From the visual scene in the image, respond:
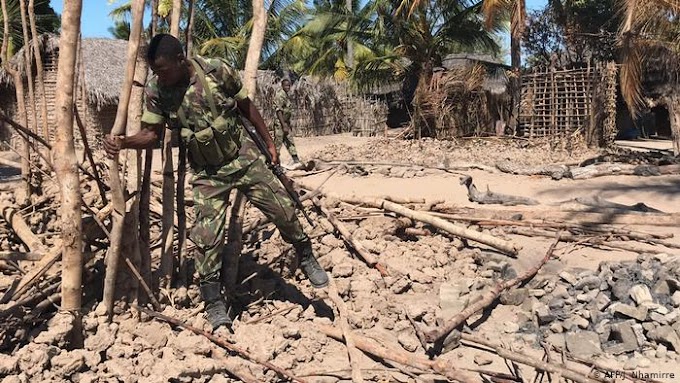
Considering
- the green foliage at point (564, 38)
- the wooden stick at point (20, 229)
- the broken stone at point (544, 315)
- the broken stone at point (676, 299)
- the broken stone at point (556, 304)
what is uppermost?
the green foliage at point (564, 38)

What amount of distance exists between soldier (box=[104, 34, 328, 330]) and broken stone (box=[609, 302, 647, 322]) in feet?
6.28

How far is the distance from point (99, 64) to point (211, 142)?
14.3 meters

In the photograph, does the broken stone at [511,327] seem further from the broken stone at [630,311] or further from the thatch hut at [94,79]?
the thatch hut at [94,79]

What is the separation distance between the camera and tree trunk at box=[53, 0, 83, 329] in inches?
108

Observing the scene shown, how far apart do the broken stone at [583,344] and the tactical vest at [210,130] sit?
2.17 metres

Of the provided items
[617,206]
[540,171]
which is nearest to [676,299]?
[617,206]

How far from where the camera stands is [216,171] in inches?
131

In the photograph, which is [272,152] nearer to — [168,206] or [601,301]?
[168,206]

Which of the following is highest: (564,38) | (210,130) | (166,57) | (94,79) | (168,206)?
(564,38)

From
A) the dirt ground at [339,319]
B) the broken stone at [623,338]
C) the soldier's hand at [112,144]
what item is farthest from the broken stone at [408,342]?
the soldier's hand at [112,144]

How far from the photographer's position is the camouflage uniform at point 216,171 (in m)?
3.19

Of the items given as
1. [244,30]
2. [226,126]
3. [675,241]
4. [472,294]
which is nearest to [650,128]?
[244,30]

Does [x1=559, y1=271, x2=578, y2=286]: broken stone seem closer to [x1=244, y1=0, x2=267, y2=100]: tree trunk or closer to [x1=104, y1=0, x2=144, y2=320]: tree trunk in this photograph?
[x1=244, y1=0, x2=267, y2=100]: tree trunk

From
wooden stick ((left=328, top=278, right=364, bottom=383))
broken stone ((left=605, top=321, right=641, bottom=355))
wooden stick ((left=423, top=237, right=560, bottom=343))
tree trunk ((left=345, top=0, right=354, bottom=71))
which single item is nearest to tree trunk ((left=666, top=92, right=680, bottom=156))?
wooden stick ((left=423, top=237, right=560, bottom=343))
